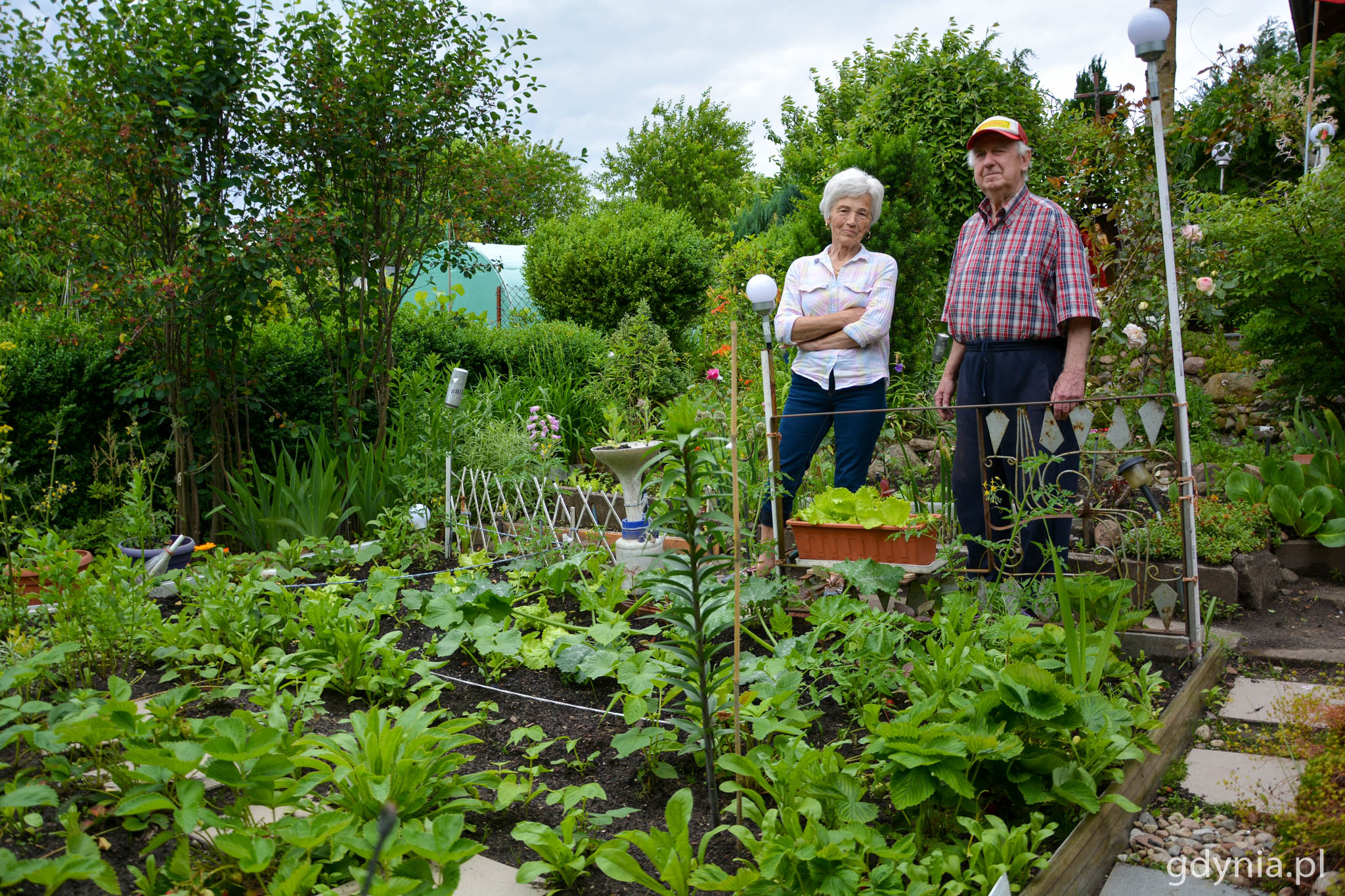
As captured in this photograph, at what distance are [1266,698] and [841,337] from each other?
1755mm

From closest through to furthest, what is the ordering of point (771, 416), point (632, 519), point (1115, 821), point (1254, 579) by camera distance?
point (1115, 821)
point (771, 416)
point (1254, 579)
point (632, 519)

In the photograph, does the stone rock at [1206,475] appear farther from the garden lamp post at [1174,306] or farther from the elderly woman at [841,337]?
the elderly woman at [841,337]

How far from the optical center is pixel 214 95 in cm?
393

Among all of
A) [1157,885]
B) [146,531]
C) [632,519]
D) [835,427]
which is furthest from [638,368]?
[1157,885]

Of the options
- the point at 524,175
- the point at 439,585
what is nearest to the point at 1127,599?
the point at 439,585

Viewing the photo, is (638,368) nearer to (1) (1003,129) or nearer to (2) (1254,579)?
(1) (1003,129)

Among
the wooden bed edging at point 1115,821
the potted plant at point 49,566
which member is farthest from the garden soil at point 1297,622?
the potted plant at point 49,566

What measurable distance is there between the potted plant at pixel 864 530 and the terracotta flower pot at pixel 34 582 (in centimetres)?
230

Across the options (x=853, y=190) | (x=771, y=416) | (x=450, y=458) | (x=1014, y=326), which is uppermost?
(x=853, y=190)

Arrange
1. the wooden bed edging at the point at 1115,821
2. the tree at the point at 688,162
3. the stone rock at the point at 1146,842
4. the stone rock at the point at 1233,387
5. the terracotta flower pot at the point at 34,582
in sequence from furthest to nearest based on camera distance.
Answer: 1. the tree at the point at 688,162
2. the stone rock at the point at 1233,387
3. the terracotta flower pot at the point at 34,582
4. the stone rock at the point at 1146,842
5. the wooden bed edging at the point at 1115,821

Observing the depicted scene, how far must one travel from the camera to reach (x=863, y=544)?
290 cm

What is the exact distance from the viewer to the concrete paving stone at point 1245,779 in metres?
1.91

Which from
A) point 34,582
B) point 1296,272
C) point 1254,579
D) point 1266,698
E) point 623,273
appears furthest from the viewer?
point 623,273

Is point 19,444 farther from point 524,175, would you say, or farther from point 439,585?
point 524,175
